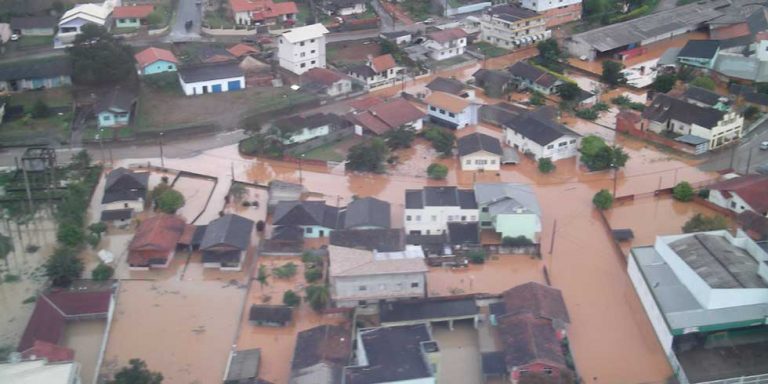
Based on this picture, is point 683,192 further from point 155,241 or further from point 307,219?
point 155,241

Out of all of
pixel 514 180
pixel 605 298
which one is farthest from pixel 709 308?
pixel 514 180

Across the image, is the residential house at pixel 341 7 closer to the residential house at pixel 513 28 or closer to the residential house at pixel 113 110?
the residential house at pixel 513 28

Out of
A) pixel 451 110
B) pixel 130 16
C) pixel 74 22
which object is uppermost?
pixel 74 22

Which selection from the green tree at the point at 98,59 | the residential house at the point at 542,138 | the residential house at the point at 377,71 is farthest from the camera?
the residential house at the point at 377,71

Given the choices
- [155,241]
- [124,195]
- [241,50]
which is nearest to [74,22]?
[241,50]

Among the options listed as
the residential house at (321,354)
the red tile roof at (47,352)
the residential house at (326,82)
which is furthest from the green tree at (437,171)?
the red tile roof at (47,352)

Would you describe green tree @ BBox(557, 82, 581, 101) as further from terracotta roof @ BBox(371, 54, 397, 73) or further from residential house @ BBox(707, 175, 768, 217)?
residential house @ BBox(707, 175, 768, 217)

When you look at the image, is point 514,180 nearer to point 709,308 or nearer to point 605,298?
point 605,298
